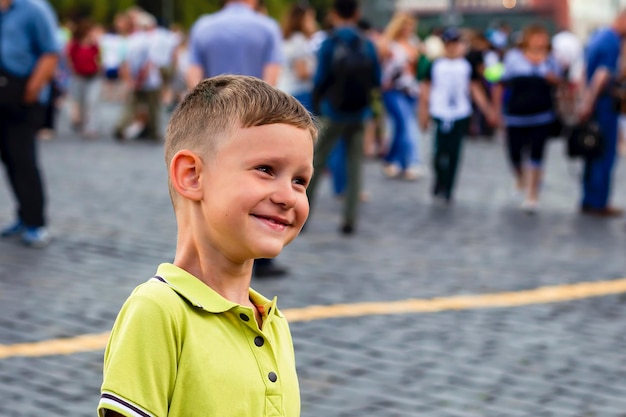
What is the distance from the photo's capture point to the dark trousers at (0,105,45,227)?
8375mm

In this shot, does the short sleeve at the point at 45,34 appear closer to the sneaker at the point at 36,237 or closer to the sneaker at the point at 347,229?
the sneaker at the point at 36,237

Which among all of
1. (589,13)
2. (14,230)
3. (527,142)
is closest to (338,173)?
(527,142)

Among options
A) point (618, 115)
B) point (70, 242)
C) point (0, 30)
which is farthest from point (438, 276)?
point (618, 115)

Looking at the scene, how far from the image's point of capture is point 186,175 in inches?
79.8

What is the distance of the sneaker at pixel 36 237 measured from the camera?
8.36 meters

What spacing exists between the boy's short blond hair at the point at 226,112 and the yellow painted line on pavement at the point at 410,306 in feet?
11.2

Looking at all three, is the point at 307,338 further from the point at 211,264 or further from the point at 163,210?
the point at 163,210

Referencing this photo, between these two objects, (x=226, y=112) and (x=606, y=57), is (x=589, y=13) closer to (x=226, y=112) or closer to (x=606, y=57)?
(x=606, y=57)

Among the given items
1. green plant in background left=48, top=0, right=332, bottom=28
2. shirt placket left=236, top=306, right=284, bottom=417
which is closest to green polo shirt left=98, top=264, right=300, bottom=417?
shirt placket left=236, top=306, right=284, bottom=417

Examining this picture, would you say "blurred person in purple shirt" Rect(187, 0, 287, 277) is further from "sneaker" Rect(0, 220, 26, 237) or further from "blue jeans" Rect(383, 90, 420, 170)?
"blue jeans" Rect(383, 90, 420, 170)

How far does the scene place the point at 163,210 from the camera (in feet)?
34.5

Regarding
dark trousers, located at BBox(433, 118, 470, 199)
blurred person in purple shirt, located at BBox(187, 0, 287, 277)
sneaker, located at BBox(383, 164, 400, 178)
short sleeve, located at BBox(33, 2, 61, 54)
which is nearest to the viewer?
blurred person in purple shirt, located at BBox(187, 0, 287, 277)

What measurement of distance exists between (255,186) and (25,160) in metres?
6.75

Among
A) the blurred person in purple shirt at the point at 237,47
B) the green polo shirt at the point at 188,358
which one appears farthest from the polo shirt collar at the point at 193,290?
the blurred person in purple shirt at the point at 237,47
